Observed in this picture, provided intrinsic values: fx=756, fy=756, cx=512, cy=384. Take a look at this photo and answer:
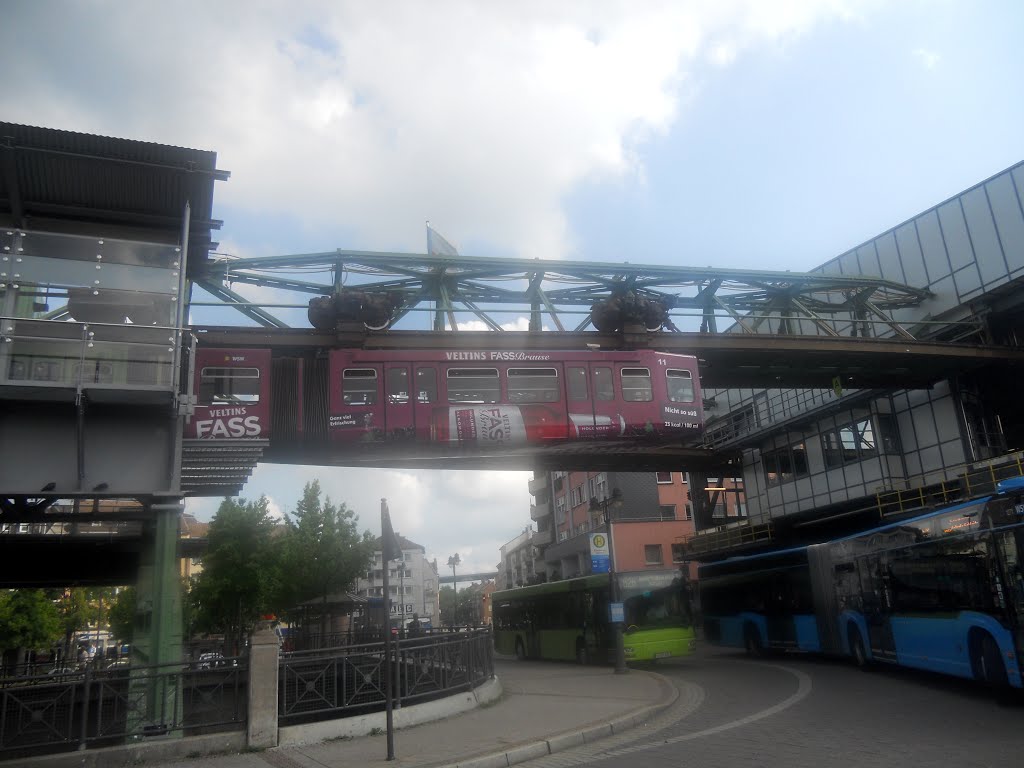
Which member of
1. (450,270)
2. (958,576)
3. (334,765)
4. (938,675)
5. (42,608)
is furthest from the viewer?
(42,608)

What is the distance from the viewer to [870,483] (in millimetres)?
32438

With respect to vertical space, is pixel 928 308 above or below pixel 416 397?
above

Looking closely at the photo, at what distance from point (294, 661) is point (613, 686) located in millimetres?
9306

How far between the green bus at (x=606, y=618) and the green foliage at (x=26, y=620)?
24890 millimetres

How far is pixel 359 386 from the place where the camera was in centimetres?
1991

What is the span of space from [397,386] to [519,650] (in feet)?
57.4

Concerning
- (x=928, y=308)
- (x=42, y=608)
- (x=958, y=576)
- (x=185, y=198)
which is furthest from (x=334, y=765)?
(x=42, y=608)

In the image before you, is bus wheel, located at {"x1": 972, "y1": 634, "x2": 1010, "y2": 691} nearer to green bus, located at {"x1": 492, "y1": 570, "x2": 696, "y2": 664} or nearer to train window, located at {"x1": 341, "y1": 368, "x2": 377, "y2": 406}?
green bus, located at {"x1": 492, "y1": 570, "x2": 696, "y2": 664}

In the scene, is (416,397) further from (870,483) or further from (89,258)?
(870,483)

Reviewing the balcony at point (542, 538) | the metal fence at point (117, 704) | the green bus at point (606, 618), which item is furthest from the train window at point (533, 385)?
the balcony at point (542, 538)

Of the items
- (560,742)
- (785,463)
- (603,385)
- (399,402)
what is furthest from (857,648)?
(785,463)

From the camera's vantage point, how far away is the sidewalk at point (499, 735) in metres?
9.98

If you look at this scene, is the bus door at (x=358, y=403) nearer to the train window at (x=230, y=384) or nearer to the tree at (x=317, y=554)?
the train window at (x=230, y=384)

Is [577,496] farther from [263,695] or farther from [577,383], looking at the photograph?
[263,695]
